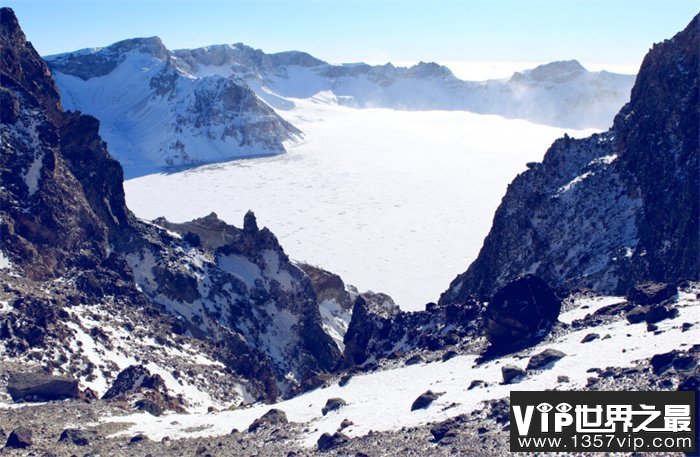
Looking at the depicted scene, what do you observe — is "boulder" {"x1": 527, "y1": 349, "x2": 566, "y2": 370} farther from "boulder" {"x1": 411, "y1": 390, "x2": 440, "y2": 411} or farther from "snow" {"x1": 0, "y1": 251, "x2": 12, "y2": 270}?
"snow" {"x1": 0, "y1": 251, "x2": 12, "y2": 270}

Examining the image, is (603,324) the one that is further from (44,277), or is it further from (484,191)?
(484,191)

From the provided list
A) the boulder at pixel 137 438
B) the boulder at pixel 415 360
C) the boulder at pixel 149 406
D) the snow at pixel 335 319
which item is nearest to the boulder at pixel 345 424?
the boulder at pixel 137 438

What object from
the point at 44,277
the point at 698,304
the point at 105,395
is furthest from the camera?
the point at 44,277

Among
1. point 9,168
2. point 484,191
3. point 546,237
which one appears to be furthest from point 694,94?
point 484,191

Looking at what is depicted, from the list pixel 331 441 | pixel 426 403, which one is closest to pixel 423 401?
pixel 426 403

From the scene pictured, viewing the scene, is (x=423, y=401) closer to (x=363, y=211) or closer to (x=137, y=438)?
(x=137, y=438)

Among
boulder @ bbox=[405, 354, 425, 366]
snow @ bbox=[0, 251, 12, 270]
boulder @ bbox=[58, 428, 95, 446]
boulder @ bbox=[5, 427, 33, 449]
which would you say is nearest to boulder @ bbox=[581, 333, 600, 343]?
boulder @ bbox=[405, 354, 425, 366]
